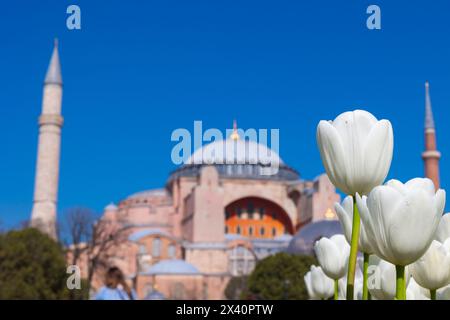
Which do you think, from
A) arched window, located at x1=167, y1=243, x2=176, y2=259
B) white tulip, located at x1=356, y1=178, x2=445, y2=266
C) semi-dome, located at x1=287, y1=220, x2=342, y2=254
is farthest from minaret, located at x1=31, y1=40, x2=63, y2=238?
white tulip, located at x1=356, y1=178, x2=445, y2=266

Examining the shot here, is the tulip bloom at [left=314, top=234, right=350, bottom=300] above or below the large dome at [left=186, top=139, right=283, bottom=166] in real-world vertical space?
below

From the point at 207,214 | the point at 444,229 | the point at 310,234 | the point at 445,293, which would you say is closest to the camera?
the point at 444,229

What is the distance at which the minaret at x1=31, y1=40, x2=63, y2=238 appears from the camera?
123 feet

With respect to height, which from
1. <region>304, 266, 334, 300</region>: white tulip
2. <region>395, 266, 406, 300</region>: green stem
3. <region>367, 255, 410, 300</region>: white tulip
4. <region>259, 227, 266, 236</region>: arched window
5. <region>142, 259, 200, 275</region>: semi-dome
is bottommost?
<region>395, 266, 406, 300</region>: green stem

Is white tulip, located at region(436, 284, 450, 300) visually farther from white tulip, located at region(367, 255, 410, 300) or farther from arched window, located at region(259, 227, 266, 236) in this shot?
arched window, located at region(259, 227, 266, 236)

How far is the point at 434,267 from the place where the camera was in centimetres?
184

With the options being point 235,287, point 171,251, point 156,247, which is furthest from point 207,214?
point 235,287

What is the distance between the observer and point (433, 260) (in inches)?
72.5

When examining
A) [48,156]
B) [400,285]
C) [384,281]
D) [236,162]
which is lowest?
[400,285]

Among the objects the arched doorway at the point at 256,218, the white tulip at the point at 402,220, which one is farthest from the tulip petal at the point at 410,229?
the arched doorway at the point at 256,218

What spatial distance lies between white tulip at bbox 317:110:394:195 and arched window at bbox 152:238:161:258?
42077mm

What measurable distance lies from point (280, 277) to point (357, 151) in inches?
1174

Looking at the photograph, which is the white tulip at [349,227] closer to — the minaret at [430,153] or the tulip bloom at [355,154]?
the tulip bloom at [355,154]

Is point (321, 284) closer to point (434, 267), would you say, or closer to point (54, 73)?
point (434, 267)
